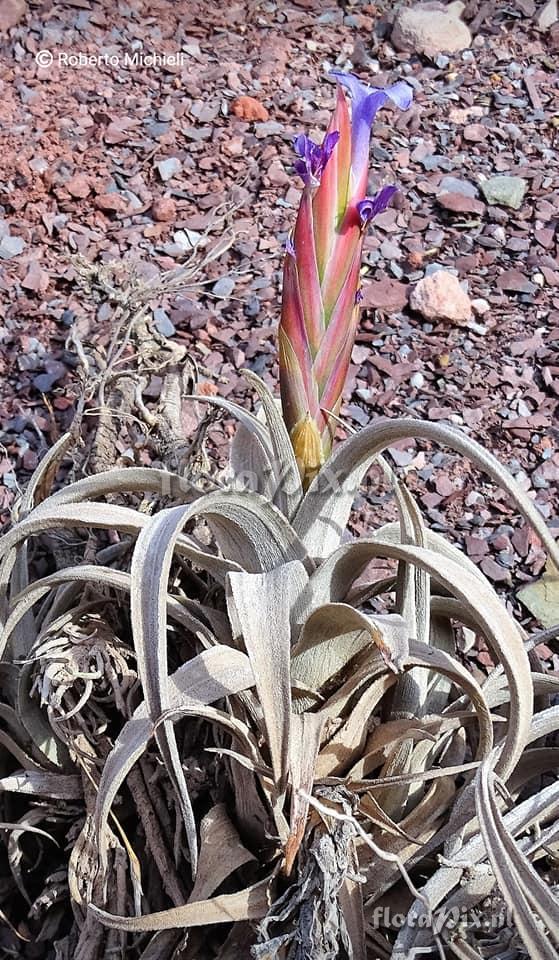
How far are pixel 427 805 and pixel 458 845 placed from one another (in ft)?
0.21

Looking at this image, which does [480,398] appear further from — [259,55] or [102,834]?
[259,55]

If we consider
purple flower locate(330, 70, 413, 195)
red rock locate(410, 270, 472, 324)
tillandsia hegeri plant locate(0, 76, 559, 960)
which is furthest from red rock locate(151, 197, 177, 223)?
purple flower locate(330, 70, 413, 195)

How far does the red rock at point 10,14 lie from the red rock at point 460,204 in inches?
61.4

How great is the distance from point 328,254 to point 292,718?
590mm

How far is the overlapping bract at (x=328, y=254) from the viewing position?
105 centimetres

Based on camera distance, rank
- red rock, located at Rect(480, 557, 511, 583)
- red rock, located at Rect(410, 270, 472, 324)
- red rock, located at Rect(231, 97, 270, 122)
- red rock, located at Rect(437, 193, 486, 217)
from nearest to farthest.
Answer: red rock, located at Rect(480, 557, 511, 583) → red rock, located at Rect(410, 270, 472, 324) → red rock, located at Rect(437, 193, 486, 217) → red rock, located at Rect(231, 97, 270, 122)

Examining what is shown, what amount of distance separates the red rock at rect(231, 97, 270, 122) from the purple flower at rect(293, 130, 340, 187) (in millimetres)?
1651

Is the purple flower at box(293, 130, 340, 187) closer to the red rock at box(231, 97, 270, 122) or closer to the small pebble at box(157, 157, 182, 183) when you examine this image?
the small pebble at box(157, 157, 182, 183)

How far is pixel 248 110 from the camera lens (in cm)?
260

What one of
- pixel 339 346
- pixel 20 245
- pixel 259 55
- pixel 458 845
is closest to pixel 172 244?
pixel 20 245

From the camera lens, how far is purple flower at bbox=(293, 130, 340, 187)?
104 centimetres

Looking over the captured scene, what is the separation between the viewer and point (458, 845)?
1130 millimetres

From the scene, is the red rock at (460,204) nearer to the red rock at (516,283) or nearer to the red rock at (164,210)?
the red rock at (516,283)

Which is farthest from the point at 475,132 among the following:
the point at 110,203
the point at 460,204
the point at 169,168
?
the point at 110,203
